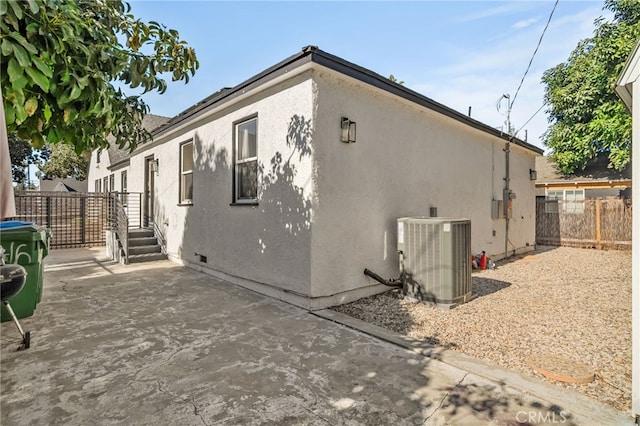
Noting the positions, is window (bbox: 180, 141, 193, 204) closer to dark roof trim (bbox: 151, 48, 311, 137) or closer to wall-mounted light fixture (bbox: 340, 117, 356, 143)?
dark roof trim (bbox: 151, 48, 311, 137)

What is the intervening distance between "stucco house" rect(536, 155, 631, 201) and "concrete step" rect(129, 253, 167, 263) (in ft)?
60.5

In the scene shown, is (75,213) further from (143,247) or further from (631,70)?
(631,70)

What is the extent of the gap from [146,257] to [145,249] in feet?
1.43

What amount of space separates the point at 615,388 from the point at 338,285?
3088 millimetres

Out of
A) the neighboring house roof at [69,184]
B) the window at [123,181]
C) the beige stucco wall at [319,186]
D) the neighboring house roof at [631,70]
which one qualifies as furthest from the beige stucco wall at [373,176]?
the neighboring house roof at [69,184]

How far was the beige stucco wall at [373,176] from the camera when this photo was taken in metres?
4.64

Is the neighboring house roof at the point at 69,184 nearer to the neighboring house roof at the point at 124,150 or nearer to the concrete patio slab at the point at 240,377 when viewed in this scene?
the neighboring house roof at the point at 124,150

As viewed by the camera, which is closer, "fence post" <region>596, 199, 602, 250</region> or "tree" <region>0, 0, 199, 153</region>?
"tree" <region>0, 0, 199, 153</region>

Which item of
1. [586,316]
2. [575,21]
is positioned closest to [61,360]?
[586,316]

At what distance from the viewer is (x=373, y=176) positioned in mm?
5309

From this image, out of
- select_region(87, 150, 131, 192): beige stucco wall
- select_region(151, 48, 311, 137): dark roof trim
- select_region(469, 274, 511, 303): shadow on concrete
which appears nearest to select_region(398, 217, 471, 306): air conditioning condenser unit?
select_region(469, 274, 511, 303): shadow on concrete

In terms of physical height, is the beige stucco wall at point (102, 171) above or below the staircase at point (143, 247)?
above

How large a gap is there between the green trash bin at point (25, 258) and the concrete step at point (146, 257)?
14.3ft

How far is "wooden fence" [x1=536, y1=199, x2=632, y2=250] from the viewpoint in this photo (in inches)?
443
